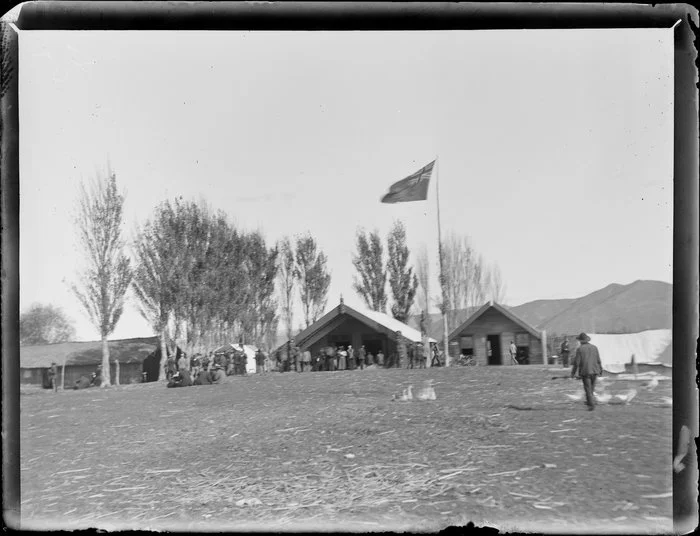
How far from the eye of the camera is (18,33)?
5957 mm

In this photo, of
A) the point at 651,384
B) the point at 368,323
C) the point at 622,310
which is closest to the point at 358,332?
the point at 368,323

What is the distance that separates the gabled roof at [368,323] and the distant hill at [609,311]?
3.45m

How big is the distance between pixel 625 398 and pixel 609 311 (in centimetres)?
92

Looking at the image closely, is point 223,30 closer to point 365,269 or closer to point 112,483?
point 365,269

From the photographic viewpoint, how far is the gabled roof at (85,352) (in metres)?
7.26

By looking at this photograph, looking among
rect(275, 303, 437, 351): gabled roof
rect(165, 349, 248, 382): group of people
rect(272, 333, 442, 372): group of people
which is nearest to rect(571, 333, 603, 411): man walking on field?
rect(275, 303, 437, 351): gabled roof

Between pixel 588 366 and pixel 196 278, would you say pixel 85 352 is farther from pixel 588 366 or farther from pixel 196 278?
pixel 588 366

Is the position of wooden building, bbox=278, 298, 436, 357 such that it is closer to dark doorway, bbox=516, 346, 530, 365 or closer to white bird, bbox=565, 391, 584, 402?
dark doorway, bbox=516, 346, 530, 365

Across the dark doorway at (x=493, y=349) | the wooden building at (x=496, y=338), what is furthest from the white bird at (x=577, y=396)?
the dark doorway at (x=493, y=349)

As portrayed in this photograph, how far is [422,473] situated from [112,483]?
3.21m

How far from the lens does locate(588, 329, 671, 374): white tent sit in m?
5.85

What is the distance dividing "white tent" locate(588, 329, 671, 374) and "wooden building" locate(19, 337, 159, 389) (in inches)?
245

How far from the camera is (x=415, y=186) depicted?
689 centimetres

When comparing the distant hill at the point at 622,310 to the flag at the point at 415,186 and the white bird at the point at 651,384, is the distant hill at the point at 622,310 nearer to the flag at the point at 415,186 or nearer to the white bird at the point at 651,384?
the white bird at the point at 651,384
